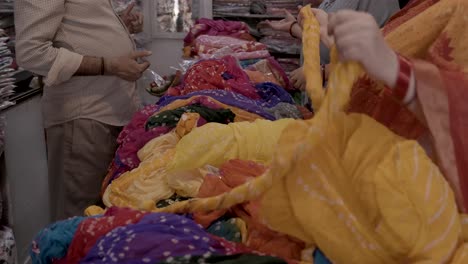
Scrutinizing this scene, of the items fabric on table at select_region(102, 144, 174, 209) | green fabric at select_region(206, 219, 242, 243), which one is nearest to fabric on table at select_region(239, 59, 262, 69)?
fabric on table at select_region(102, 144, 174, 209)

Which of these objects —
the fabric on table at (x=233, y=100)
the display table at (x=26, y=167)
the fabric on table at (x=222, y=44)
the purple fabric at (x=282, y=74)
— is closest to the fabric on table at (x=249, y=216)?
the fabric on table at (x=233, y=100)

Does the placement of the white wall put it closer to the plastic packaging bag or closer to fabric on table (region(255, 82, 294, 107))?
fabric on table (region(255, 82, 294, 107))

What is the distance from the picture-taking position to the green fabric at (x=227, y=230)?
78 cm

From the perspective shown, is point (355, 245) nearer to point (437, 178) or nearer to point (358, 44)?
point (437, 178)

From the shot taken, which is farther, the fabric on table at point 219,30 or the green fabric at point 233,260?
the fabric on table at point 219,30

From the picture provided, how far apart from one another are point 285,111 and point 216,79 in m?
0.36

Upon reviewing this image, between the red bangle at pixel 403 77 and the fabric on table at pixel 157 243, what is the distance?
30 centimetres

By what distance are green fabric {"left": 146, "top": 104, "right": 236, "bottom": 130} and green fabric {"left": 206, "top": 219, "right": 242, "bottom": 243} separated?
1.99 ft

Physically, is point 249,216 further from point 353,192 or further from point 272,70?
point 272,70

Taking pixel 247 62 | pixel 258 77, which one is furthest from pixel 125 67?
pixel 247 62

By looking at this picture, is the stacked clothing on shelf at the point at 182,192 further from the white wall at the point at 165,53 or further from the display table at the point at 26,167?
the white wall at the point at 165,53

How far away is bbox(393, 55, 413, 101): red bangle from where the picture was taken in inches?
23.5

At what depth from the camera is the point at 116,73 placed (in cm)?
182

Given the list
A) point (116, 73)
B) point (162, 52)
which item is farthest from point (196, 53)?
point (162, 52)
